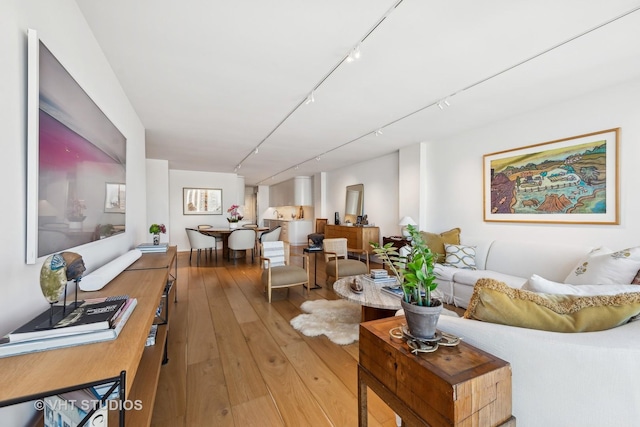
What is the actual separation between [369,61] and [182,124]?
295 cm

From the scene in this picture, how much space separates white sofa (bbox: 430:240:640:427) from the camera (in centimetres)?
82

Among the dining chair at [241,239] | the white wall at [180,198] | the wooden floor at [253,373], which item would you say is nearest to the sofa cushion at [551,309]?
the wooden floor at [253,373]

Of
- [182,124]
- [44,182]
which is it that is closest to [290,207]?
[182,124]

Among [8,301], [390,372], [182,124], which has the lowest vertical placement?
[390,372]

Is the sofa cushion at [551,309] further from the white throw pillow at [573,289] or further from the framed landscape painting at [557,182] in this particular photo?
the framed landscape painting at [557,182]

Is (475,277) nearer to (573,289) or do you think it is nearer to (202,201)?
(573,289)

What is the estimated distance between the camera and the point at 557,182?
126 inches

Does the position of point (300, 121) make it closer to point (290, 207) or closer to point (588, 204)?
point (588, 204)

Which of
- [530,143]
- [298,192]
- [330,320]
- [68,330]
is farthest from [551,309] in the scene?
[298,192]

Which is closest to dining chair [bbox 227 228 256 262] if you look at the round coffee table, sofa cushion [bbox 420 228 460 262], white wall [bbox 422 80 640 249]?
the round coffee table

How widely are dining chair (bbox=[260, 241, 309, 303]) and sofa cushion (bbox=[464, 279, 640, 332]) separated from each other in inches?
109

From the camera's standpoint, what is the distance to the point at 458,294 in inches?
131

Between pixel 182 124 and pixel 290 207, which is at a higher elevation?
pixel 182 124

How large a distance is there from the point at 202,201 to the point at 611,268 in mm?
8457
